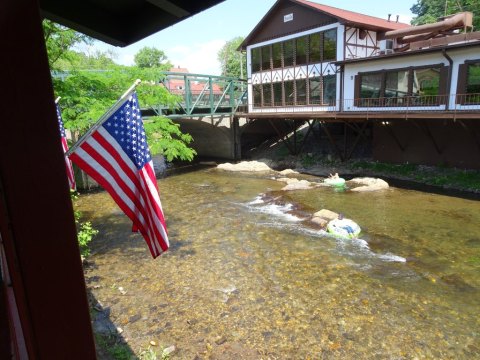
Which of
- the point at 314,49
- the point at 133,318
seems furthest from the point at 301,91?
the point at 133,318

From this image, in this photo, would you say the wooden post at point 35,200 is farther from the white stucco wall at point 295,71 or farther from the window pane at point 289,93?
the window pane at point 289,93

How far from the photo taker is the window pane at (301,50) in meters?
24.6

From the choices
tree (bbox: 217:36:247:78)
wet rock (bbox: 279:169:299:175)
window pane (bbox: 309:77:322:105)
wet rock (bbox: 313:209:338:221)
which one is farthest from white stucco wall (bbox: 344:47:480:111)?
tree (bbox: 217:36:247:78)

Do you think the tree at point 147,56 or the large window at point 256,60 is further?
the tree at point 147,56

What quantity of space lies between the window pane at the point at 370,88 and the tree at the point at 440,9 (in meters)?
20.1

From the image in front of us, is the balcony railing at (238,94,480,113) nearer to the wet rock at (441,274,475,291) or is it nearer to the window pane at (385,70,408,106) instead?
the window pane at (385,70,408,106)

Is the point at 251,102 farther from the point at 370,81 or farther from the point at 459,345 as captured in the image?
the point at 459,345

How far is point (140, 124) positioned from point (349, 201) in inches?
550

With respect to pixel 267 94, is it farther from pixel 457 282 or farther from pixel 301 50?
pixel 457 282

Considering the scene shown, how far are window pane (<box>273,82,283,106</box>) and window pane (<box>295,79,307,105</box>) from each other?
163 centimetres

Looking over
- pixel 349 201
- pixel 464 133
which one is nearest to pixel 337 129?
pixel 464 133

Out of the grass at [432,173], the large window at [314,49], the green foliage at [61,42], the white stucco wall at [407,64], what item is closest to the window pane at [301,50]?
the large window at [314,49]

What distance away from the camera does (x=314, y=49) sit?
24.1 meters

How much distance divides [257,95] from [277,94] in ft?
7.15
